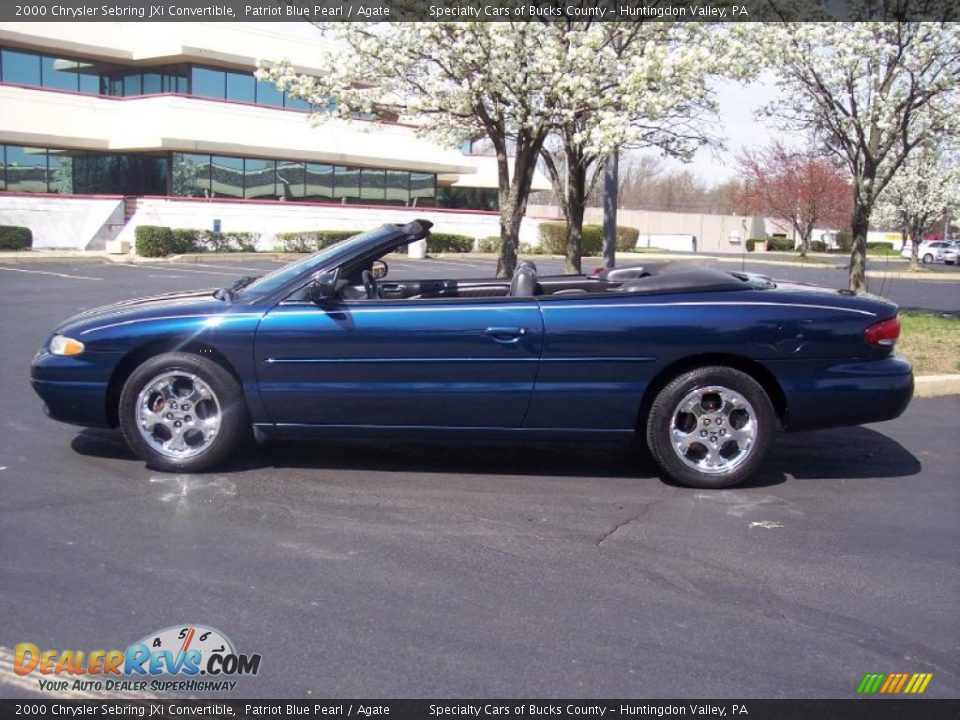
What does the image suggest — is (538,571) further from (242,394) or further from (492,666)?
(242,394)

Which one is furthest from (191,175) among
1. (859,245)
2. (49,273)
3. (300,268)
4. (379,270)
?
(300,268)

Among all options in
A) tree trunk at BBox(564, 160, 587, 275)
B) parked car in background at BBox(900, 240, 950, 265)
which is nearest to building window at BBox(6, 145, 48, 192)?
tree trunk at BBox(564, 160, 587, 275)

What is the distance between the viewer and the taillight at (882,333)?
6.17 m

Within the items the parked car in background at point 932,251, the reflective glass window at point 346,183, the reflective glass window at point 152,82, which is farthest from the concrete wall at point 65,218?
the parked car in background at point 932,251

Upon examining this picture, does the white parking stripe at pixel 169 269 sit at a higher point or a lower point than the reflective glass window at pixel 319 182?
lower

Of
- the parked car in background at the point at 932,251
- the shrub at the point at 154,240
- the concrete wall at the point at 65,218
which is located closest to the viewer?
the shrub at the point at 154,240

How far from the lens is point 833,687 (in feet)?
12.1

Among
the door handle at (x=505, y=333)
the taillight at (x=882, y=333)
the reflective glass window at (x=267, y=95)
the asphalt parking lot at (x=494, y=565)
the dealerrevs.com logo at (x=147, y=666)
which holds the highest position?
the reflective glass window at (x=267, y=95)

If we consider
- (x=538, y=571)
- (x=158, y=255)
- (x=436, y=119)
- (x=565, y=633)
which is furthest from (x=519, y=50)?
(x=158, y=255)

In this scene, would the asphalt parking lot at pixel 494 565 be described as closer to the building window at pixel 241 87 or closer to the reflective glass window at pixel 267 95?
the building window at pixel 241 87

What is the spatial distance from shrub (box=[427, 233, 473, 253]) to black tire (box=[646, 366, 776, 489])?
32754 millimetres

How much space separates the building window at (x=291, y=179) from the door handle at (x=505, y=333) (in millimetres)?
33674

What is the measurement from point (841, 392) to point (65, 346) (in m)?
4.78

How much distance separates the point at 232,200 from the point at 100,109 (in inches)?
208
